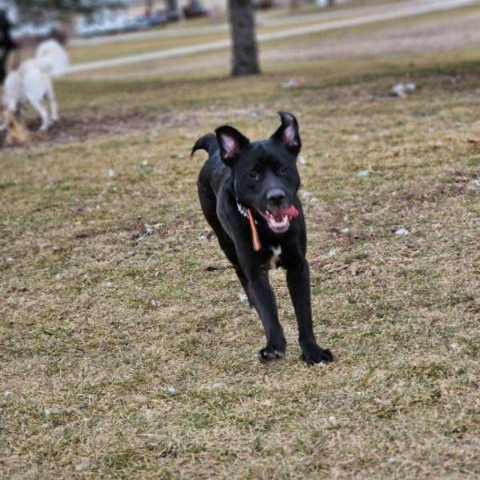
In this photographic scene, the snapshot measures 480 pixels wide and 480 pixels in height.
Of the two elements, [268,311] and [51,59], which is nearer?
[268,311]

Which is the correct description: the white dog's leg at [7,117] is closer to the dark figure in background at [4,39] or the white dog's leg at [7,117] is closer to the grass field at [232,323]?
the grass field at [232,323]

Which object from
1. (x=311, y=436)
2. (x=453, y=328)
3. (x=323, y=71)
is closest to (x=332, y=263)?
(x=453, y=328)

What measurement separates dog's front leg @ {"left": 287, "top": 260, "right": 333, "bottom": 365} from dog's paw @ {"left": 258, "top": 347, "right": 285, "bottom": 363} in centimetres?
12

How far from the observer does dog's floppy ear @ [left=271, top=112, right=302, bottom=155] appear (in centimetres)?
419

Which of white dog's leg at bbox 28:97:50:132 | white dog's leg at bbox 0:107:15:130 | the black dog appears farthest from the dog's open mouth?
white dog's leg at bbox 28:97:50:132

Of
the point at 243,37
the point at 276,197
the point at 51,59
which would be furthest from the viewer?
the point at 243,37

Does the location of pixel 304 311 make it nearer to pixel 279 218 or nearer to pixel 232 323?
pixel 279 218

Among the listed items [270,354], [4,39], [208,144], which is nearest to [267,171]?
[270,354]

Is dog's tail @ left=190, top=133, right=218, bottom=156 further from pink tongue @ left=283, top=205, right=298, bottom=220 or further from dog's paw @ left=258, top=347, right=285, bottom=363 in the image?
dog's paw @ left=258, top=347, right=285, bottom=363

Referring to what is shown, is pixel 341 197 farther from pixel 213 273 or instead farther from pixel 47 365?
pixel 47 365

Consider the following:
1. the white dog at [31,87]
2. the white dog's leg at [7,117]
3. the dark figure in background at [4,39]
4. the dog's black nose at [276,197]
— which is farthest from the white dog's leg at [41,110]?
the dog's black nose at [276,197]

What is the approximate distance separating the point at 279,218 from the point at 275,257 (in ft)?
1.07

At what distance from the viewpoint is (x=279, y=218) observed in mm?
3955

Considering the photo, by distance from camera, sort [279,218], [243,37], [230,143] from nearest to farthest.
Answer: [279,218]
[230,143]
[243,37]
